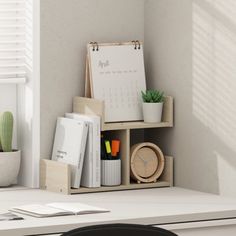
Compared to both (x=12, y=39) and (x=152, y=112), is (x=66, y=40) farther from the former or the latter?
(x=152, y=112)

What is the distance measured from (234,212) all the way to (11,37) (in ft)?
3.81

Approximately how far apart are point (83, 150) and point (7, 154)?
0.31 m

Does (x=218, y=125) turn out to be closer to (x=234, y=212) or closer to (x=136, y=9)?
(x=234, y=212)

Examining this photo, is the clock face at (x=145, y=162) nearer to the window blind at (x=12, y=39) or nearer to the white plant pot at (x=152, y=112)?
the white plant pot at (x=152, y=112)

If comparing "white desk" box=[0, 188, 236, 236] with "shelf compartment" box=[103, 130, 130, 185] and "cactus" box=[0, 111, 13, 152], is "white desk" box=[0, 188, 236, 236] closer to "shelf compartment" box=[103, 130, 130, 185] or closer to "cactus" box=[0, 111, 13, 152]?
"shelf compartment" box=[103, 130, 130, 185]

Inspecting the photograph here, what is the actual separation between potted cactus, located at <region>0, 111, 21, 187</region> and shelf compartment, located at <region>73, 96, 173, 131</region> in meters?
0.27

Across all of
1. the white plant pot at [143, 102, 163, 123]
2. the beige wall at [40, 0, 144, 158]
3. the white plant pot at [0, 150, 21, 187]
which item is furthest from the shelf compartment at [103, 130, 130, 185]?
the white plant pot at [0, 150, 21, 187]

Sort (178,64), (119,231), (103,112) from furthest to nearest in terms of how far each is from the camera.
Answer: (178,64)
(103,112)
(119,231)

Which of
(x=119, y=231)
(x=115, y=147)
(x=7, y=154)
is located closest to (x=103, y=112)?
(x=115, y=147)

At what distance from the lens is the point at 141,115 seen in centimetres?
318

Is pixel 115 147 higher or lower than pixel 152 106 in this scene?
lower

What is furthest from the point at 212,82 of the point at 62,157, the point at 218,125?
the point at 62,157

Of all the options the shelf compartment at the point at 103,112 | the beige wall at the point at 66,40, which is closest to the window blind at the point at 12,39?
the beige wall at the point at 66,40

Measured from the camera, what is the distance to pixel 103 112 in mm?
3002
